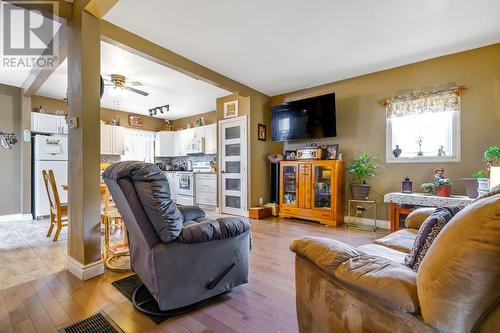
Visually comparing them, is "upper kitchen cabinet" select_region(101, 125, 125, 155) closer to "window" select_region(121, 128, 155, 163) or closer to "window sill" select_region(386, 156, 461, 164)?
"window" select_region(121, 128, 155, 163)

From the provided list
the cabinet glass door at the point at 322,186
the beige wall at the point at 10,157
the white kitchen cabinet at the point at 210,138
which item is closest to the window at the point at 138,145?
the white kitchen cabinet at the point at 210,138

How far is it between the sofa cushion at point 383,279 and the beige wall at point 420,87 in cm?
327

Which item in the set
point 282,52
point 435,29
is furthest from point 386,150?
point 282,52

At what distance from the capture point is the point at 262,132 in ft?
16.5

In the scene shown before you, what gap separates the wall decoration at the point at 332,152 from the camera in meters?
4.20

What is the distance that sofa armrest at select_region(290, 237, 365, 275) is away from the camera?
3.42 ft

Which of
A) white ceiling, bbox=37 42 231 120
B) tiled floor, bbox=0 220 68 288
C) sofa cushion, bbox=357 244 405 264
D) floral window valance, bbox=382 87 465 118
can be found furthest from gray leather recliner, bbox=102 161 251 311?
floral window valance, bbox=382 87 465 118

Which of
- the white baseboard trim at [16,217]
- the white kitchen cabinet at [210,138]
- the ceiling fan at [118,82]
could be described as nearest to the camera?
the ceiling fan at [118,82]

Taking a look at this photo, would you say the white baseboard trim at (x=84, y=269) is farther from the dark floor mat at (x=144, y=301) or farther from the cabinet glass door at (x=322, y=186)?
the cabinet glass door at (x=322, y=186)

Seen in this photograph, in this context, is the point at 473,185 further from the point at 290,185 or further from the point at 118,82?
the point at 118,82

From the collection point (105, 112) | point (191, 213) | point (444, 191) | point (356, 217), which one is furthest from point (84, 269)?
point (105, 112)

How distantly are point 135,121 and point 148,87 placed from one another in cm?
244

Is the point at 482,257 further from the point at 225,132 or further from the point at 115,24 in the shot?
the point at 225,132

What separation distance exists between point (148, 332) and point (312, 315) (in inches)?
39.9
